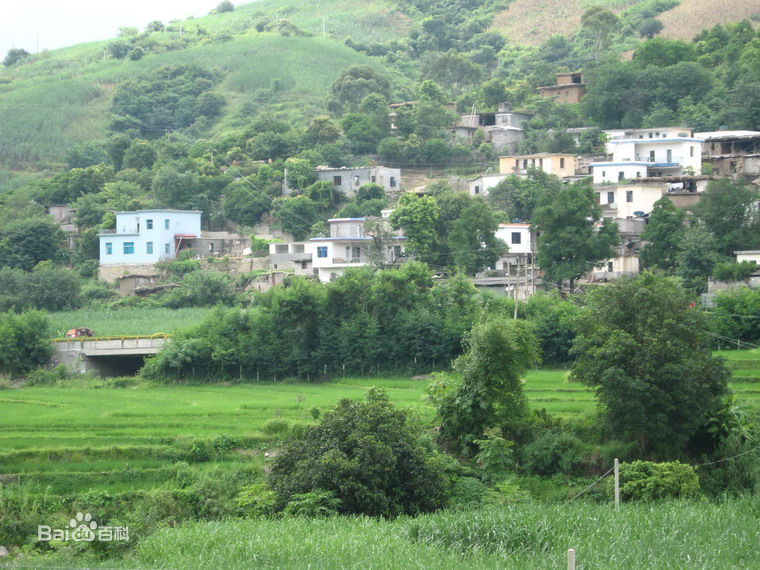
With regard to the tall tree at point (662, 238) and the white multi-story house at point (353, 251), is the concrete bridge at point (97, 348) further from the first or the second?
the tall tree at point (662, 238)

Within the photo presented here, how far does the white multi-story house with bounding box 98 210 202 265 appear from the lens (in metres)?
47.7

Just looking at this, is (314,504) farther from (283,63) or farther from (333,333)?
(283,63)

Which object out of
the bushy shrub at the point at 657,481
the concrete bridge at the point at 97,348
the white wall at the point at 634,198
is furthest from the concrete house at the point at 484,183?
the bushy shrub at the point at 657,481

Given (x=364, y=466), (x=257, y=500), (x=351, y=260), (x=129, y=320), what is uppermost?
(x=351, y=260)

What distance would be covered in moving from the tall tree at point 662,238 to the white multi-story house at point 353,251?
34.5 feet

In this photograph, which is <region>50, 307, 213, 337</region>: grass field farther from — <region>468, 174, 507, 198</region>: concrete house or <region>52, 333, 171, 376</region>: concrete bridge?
<region>468, 174, 507, 198</region>: concrete house

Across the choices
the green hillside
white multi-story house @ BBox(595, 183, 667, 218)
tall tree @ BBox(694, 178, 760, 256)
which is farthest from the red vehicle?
the green hillside

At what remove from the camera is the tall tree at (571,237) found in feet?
125

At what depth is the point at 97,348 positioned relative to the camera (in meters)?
35.4

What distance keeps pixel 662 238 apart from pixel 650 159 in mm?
11774

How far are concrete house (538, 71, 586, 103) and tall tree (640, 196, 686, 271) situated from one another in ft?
79.4

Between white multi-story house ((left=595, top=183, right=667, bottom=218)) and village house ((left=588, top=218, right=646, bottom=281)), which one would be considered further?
white multi-story house ((left=595, top=183, right=667, bottom=218))

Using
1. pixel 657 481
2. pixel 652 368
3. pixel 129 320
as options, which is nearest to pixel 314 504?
pixel 657 481

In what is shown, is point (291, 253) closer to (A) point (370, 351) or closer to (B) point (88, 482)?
(A) point (370, 351)
